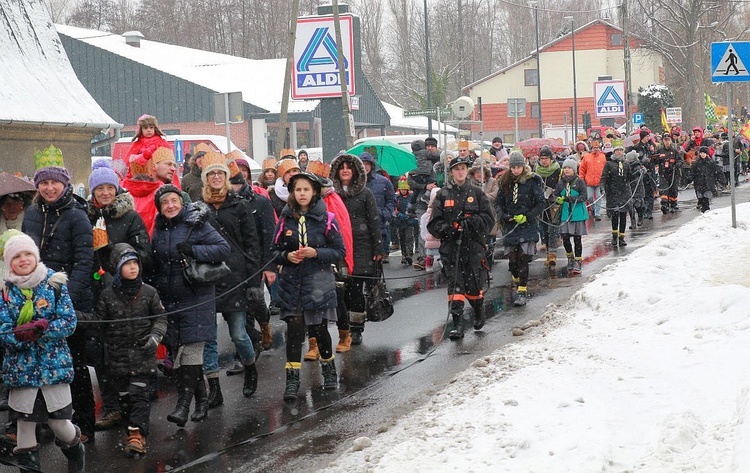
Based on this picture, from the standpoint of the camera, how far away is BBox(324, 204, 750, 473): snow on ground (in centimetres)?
611

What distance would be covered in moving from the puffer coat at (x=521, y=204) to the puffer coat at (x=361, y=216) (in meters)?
2.64

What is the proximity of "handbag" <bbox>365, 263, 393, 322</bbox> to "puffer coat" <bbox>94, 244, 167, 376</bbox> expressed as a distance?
3.72 metres

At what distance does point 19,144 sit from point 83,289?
360 inches

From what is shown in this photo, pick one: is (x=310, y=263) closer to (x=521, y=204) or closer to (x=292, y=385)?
(x=292, y=385)

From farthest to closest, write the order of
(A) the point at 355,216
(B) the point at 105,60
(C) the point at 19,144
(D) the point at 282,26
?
(D) the point at 282,26, (B) the point at 105,60, (C) the point at 19,144, (A) the point at 355,216

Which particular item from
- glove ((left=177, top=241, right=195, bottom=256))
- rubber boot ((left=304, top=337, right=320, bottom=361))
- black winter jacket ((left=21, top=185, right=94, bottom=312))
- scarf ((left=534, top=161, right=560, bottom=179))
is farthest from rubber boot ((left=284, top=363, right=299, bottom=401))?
scarf ((left=534, top=161, right=560, bottom=179))

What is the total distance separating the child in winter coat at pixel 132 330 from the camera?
757 cm

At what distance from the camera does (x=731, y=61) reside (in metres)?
17.6

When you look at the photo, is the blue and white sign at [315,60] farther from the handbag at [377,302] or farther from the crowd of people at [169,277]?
the handbag at [377,302]

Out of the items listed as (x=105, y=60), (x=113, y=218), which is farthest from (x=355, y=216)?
(x=105, y=60)

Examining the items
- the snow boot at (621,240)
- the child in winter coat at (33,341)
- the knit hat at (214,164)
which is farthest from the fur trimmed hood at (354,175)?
the snow boot at (621,240)

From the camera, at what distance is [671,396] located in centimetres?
716

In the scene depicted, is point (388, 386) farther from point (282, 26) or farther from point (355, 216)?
point (282, 26)

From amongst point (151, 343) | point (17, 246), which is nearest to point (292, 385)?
point (151, 343)
